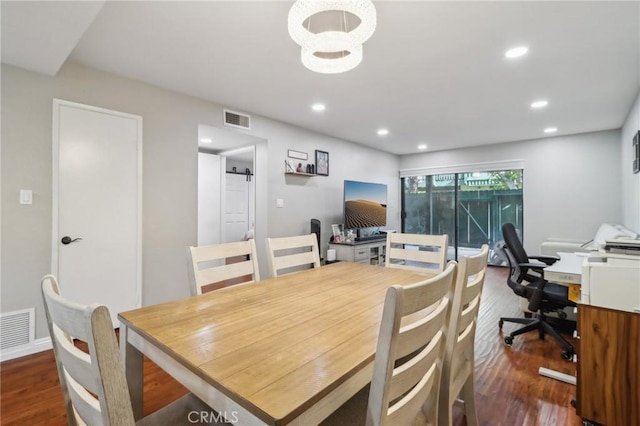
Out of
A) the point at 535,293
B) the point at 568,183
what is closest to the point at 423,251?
the point at 535,293

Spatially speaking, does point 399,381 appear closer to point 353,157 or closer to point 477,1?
point 477,1

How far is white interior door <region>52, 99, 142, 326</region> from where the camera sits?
8.04 ft

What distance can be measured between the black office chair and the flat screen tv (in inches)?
94.4

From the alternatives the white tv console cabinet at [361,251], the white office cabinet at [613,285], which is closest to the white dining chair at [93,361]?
the white office cabinet at [613,285]

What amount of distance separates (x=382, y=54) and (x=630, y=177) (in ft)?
12.1

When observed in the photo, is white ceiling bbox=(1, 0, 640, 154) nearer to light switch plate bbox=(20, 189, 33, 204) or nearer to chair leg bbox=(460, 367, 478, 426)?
light switch plate bbox=(20, 189, 33, 204)

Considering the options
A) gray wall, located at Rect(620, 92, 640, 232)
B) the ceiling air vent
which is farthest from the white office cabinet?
the ceiling air vent

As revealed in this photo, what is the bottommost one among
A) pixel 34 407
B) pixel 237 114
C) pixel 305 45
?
pixel 34 407

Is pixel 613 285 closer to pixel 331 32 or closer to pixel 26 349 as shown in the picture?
pixel 331 32

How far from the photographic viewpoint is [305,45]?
158 centimetres

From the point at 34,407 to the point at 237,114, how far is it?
317cm

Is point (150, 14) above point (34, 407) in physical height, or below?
above

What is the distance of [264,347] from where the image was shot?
34.5 inches

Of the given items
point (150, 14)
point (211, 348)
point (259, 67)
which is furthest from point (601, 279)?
point (150, 14)
